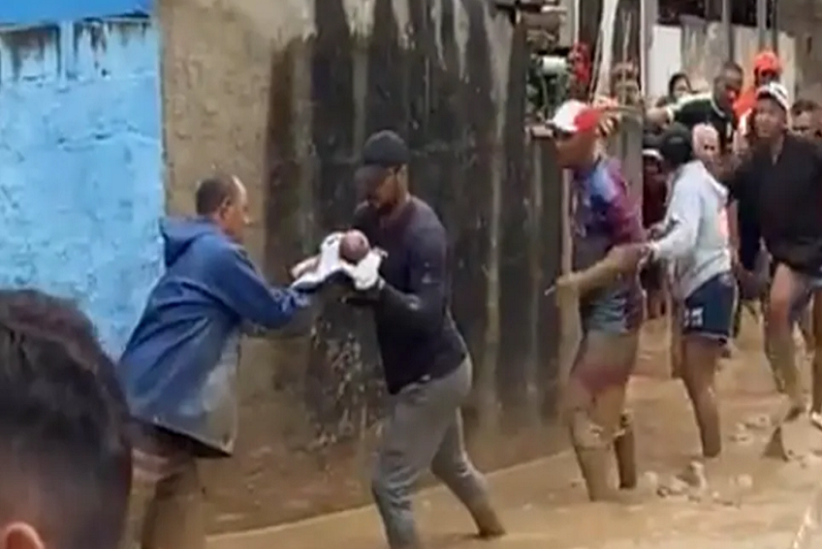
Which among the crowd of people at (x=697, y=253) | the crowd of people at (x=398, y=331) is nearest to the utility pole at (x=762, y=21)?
the crowd of people at (x=697, y=253)

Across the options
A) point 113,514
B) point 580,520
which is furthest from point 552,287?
point 113,514

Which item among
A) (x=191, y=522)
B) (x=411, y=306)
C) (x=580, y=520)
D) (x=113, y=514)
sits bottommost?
(x=580, y=520)

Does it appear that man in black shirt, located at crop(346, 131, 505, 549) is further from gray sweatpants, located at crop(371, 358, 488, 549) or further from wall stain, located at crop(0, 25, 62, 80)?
wall stain, located at crop(0, 25, 62, 80)

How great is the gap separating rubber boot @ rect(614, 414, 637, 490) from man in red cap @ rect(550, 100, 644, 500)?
18 centimetres

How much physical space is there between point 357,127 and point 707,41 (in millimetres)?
12532

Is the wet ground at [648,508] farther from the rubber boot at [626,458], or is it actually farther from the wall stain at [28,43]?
the wall stain at [28,43]

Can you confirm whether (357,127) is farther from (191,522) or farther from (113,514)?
(113,514)

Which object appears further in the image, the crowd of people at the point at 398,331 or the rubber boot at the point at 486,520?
the rubber boot at the point at 486,520

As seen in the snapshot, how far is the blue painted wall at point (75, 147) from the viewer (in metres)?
7.74

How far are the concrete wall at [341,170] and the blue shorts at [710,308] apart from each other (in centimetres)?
104

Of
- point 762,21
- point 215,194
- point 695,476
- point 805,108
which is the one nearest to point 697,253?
point 695,476

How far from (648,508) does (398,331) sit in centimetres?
238

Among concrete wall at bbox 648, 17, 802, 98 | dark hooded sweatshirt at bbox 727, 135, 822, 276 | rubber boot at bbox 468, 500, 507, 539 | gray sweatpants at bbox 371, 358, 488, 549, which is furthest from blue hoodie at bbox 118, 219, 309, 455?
concrete wall at bbox 648, 17, 802, 98

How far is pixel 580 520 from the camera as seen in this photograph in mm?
9125
